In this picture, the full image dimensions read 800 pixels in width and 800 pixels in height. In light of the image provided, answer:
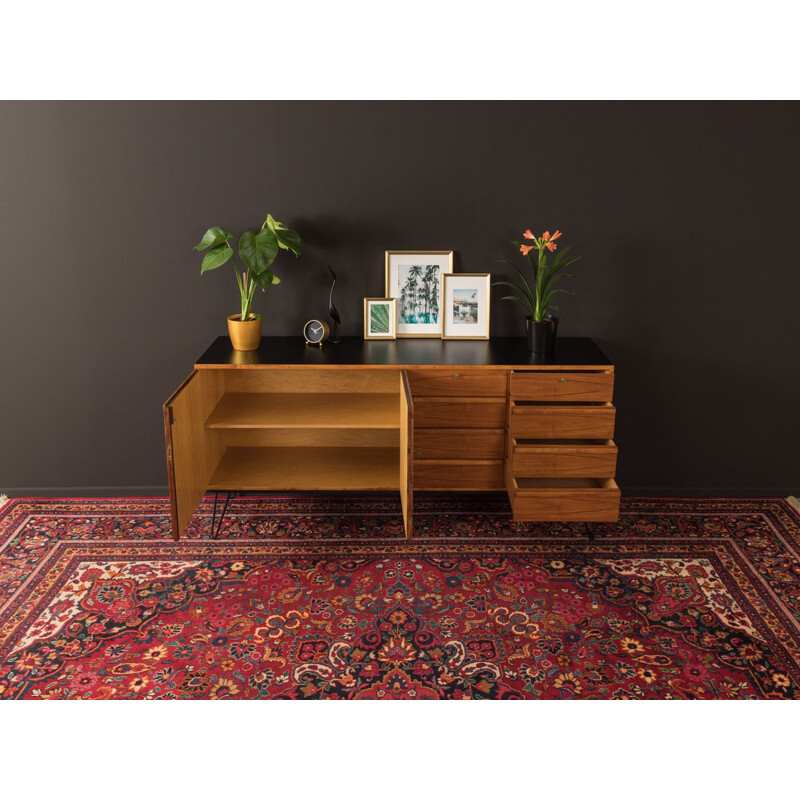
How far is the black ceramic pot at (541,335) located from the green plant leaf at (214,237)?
1427 millimetres

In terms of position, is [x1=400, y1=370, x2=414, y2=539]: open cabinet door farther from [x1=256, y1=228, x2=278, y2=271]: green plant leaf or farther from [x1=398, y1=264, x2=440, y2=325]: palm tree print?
[x1=256, y1=228, x2=278, y2=271]: green plant leaf

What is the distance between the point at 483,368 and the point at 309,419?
84cm

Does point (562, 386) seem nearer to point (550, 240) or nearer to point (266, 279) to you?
point (550, 240)

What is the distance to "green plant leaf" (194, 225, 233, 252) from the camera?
3.60 meters

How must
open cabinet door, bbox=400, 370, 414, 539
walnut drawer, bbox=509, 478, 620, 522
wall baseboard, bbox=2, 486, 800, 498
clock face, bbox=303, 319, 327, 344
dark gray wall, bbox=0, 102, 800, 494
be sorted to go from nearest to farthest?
1. open cabinet door, bbox=400, 370, 414, 539
2. walnut drawer, bbox=509, 478, 620, 522
3. dark gray wall, bbox=0, 102, 800, 494
4. clock face, bbox=303, 319, 327, 344
5. wall baseboard, bbox=2, 486, 800, 498

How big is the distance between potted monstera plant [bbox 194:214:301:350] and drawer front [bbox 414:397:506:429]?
2.82 ft

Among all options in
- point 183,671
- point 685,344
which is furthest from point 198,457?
point 685,344

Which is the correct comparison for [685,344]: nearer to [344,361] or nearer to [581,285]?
[581,285]

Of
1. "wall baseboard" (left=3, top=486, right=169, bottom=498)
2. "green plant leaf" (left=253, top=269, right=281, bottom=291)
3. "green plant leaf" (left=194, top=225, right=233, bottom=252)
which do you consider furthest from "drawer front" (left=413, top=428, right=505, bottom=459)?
"wall baseboard" (left=3, top=486, right=169, bottom=498)

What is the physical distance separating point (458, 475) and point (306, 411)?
782mm

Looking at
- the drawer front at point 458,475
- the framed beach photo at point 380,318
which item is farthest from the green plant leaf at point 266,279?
the drawer front at point 458,475

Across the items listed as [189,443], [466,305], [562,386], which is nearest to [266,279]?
[189,443]

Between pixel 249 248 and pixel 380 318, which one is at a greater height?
pixel 249 248

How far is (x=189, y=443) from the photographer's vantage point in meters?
3.39
